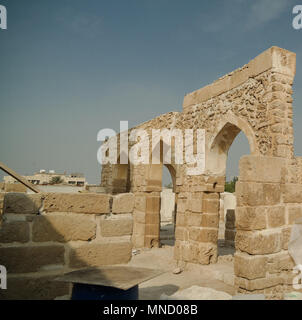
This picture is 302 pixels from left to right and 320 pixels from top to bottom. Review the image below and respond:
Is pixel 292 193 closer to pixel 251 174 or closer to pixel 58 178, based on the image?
pixel 251 174

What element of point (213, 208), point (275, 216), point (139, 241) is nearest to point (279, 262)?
point (275, 216)

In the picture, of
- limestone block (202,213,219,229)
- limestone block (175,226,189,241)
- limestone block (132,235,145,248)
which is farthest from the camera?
limestone block (132,235,145,248)

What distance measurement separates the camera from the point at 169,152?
1038cm

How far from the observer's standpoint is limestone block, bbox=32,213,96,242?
2.93 m

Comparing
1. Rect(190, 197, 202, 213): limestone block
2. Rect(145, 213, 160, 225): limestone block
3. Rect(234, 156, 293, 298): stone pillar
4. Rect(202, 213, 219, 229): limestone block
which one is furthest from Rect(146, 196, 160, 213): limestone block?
Rect(234, 156, 293, 298): stone pillar

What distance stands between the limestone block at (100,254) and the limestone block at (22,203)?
0.56m

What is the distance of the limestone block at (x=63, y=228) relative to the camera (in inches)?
115

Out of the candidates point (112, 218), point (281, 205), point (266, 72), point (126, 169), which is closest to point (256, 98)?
point (266, 72)

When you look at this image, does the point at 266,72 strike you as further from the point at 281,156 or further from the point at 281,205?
the point at 281,205

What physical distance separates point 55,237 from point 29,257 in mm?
279

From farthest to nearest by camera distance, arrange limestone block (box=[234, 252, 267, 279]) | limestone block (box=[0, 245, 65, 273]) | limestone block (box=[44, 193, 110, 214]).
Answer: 1. limestone block (box=[234, 252, 267, 279])
2. limestone block (box=[44, 193, 110, 214])
3. limestone block (box=[0, 245, 65, 273])

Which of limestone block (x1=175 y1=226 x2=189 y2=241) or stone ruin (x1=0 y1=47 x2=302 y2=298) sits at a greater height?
stone ruin (x1=0 y1=47 x2=302 y2=298)

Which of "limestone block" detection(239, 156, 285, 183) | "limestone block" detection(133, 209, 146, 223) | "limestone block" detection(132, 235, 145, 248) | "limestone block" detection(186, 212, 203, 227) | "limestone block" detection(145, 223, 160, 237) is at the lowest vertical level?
"limestone block" detection(132, 235, 145, 248)

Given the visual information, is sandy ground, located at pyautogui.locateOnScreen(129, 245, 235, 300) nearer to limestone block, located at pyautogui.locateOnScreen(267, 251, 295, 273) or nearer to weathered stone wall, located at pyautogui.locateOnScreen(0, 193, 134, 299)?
limestone block, located at pyautogui.locateOnScreen(267, 251, 295, 273)
